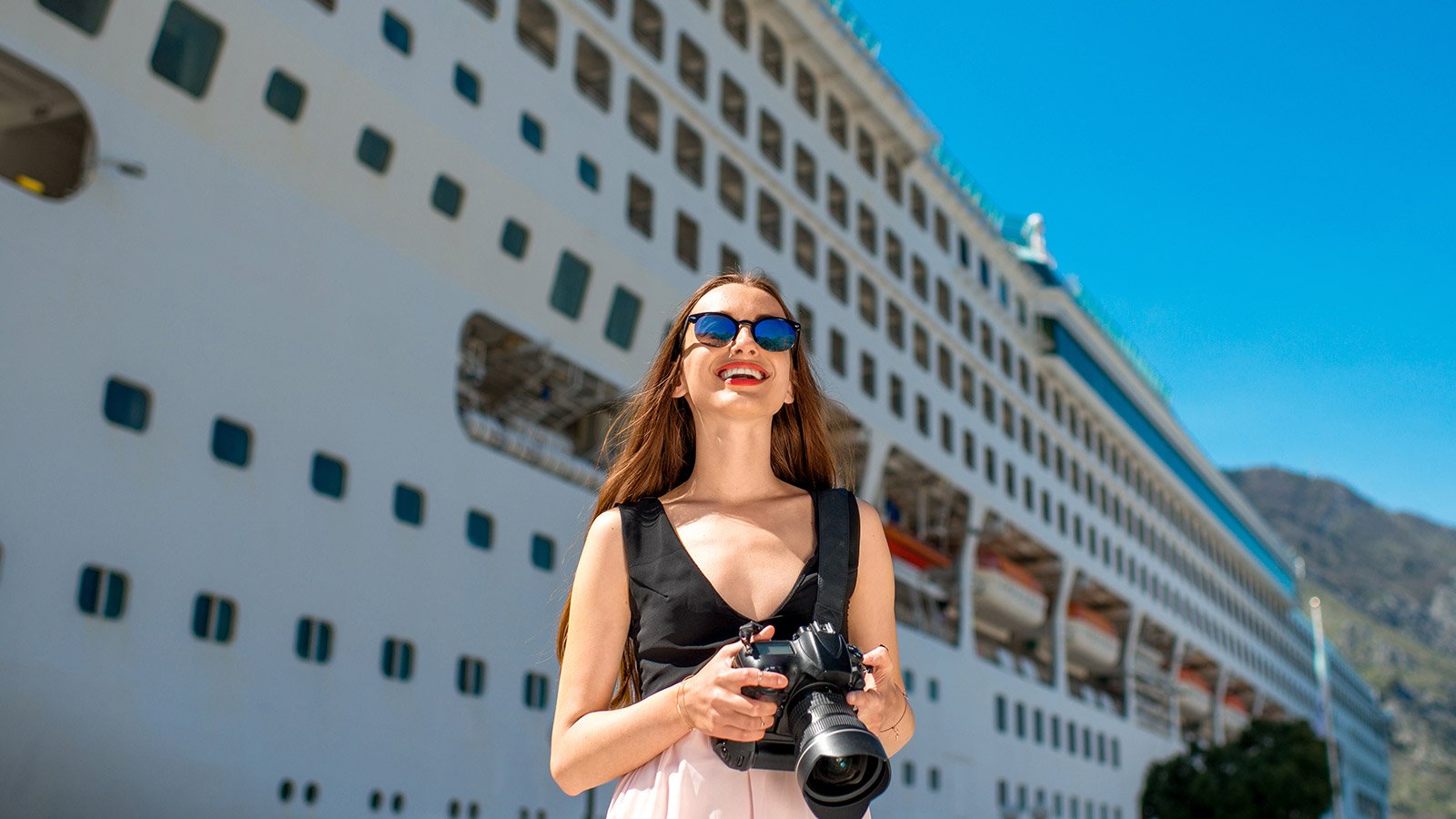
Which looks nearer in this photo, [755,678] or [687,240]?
[755,678]

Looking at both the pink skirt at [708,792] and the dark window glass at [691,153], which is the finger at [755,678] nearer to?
the pink skirt at [708,792]

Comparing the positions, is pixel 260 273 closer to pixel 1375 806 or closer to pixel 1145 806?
pixel 1145 806

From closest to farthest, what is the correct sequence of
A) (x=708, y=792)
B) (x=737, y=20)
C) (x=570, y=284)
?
(x=708, y=792) → (x=570, y=284) → (x=737, y=20)

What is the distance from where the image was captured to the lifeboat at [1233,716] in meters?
47.1

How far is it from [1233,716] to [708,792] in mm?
51156

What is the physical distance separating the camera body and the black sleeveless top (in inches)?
7.5

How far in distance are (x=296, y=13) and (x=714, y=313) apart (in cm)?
1115

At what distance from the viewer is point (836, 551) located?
2.20 m

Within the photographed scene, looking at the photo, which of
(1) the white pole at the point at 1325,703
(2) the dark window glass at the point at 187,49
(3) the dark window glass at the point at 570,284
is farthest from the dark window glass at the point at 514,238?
(1) the white pole at the point at 1325,703

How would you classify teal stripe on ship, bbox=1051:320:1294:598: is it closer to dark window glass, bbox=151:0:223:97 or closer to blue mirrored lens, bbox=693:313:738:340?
dark window glass, bbox=151:0:223:97

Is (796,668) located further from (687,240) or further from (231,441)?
(687,240)

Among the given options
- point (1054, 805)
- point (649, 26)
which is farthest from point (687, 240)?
point (1054, 805)

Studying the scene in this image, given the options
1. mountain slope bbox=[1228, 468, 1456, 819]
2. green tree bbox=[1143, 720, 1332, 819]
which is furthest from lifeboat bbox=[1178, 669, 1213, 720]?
mountain slope bbox=[1228, 468, 1456, 819]

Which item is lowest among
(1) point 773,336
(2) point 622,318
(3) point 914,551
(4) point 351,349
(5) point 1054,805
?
(1) point 773,336
